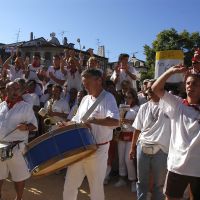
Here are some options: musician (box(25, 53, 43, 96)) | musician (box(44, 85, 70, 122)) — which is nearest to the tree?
musician (box(25, 53, 43, 96))

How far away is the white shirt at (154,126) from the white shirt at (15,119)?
174 cm

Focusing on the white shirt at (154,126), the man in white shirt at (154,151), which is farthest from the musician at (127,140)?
the man in white shirt at (154,151)

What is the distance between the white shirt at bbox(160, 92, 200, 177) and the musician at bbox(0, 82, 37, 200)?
260 cm

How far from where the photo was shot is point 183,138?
4215mm

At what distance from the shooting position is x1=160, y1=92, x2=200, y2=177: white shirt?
163 inches

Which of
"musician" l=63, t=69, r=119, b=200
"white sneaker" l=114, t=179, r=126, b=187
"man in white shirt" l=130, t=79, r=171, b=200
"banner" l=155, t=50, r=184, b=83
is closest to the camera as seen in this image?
"musician" l=63, t=69, r=119, b=200

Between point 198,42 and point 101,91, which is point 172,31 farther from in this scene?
point 101,91

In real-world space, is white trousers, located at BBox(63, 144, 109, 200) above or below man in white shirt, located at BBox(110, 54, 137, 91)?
A: below

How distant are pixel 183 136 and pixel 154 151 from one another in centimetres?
Result: 119

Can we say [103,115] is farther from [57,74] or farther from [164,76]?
[57,74]

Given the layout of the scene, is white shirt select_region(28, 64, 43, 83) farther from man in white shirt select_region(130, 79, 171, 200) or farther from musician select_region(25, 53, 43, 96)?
man in white shirt select_region(130, 79, 171, 200)

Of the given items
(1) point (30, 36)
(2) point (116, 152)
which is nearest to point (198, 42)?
(1) point (30, 36)

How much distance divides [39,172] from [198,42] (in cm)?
3102


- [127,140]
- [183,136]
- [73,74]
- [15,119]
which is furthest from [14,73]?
[183,136]
